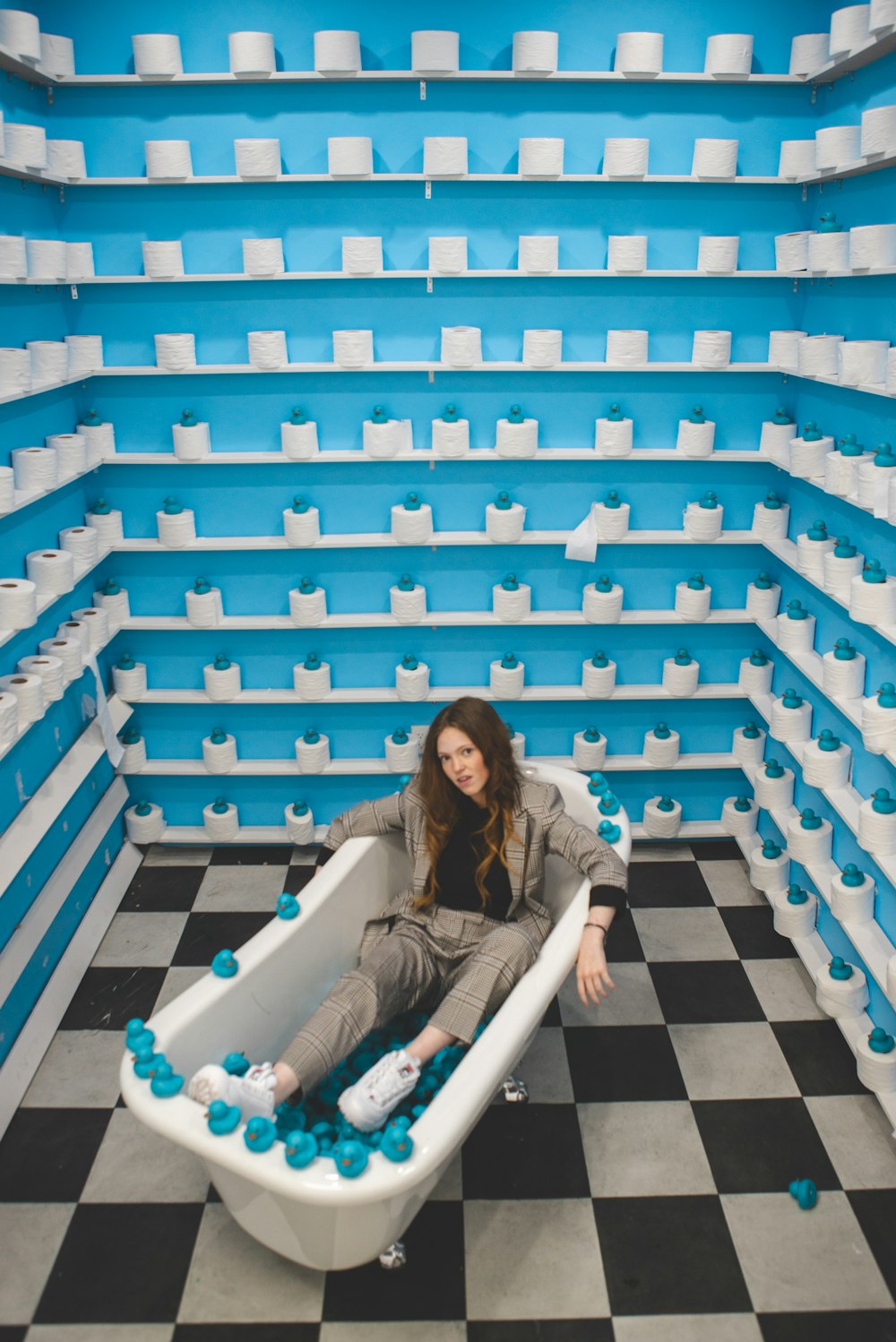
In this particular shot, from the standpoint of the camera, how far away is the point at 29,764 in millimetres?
3414

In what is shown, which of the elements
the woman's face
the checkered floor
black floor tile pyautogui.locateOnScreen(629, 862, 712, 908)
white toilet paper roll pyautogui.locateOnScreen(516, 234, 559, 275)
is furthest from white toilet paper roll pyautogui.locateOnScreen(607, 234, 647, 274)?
the checkered floor

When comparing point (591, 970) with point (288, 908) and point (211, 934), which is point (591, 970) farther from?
point (211, 934)

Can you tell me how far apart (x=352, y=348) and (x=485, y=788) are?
5.10ft

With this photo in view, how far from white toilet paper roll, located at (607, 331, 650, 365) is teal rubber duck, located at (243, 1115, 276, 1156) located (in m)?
2.56

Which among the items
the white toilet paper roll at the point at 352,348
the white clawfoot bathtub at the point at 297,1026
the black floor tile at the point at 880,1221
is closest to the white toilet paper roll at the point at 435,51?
the white toilet paper roll at the point at 352,348

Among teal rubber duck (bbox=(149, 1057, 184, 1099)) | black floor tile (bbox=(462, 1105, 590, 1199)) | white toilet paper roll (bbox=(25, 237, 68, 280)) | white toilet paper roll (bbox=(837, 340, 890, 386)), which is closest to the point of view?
teal rubber duck (bbox=(149, 1057, 184, 1099))

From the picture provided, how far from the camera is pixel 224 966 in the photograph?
267cm

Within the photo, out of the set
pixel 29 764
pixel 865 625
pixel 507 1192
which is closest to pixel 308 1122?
pixel 507 1192

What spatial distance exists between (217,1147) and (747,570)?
107 inches

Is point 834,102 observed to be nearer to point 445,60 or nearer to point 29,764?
point 445,60

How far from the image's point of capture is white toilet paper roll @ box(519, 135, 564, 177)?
347 centimetres

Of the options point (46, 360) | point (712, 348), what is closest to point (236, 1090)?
point (46, 360)

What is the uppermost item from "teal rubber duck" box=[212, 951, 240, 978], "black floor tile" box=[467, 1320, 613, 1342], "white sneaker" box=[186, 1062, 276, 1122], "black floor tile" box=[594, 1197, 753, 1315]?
"teal rubber duck" box=[212, 951, 240, 978]

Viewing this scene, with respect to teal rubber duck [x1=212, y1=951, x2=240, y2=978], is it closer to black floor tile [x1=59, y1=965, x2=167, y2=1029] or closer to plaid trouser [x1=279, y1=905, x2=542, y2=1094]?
plaid trouser [x1=279, y1=905, x2=542, y2=1094]
